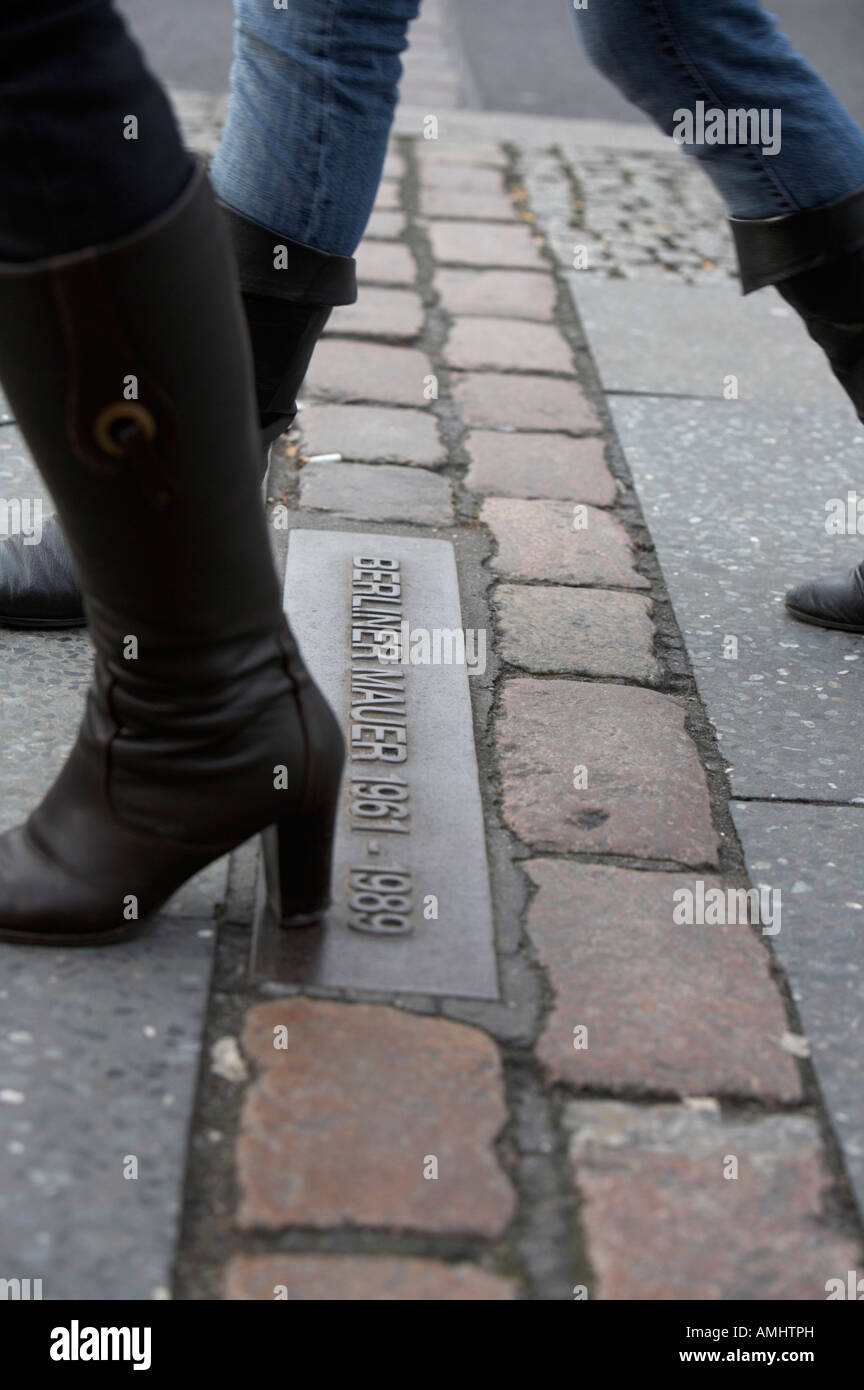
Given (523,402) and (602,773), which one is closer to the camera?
(602,773)

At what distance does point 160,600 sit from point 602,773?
68cm

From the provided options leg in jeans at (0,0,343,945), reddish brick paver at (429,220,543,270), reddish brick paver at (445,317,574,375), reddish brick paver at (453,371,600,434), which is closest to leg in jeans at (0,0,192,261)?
leg in jeans at (0,0,343,945)

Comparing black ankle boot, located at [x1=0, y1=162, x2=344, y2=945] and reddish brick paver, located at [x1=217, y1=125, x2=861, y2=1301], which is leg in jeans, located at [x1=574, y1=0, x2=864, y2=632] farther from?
black ankle boot, located at [x1=0, y1=162, x2=344, y2=945]

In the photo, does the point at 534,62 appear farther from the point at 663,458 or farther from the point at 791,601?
the point at 791,601

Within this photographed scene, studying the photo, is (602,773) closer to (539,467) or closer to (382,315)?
(539,467)

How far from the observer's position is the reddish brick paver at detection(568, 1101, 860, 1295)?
1.05 m

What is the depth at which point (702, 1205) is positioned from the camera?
1.10 meters

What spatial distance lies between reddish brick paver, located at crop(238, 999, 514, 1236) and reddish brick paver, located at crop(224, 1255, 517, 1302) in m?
0.03

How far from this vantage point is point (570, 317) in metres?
3.27

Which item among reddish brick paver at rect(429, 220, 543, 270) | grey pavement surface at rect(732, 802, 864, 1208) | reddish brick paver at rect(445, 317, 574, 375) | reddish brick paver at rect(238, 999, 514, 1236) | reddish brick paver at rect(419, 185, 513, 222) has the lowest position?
reddish brick paver at rect(419, 185, 513, 222)

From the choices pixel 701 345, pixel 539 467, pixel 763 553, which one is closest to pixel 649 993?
pixel 763 553

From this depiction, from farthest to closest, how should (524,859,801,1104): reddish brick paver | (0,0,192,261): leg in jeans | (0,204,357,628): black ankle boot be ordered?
(0,204,357,628): black ankle boot → (524,859,801,1104): reddish brick paver → (0,0,192,261): leg in jeans

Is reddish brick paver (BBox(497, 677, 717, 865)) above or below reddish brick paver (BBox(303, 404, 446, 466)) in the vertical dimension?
above

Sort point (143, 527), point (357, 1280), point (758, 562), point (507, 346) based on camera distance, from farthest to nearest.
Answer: point (507, 346), point (758, 562), point (143, 527), point (357, 1280)
